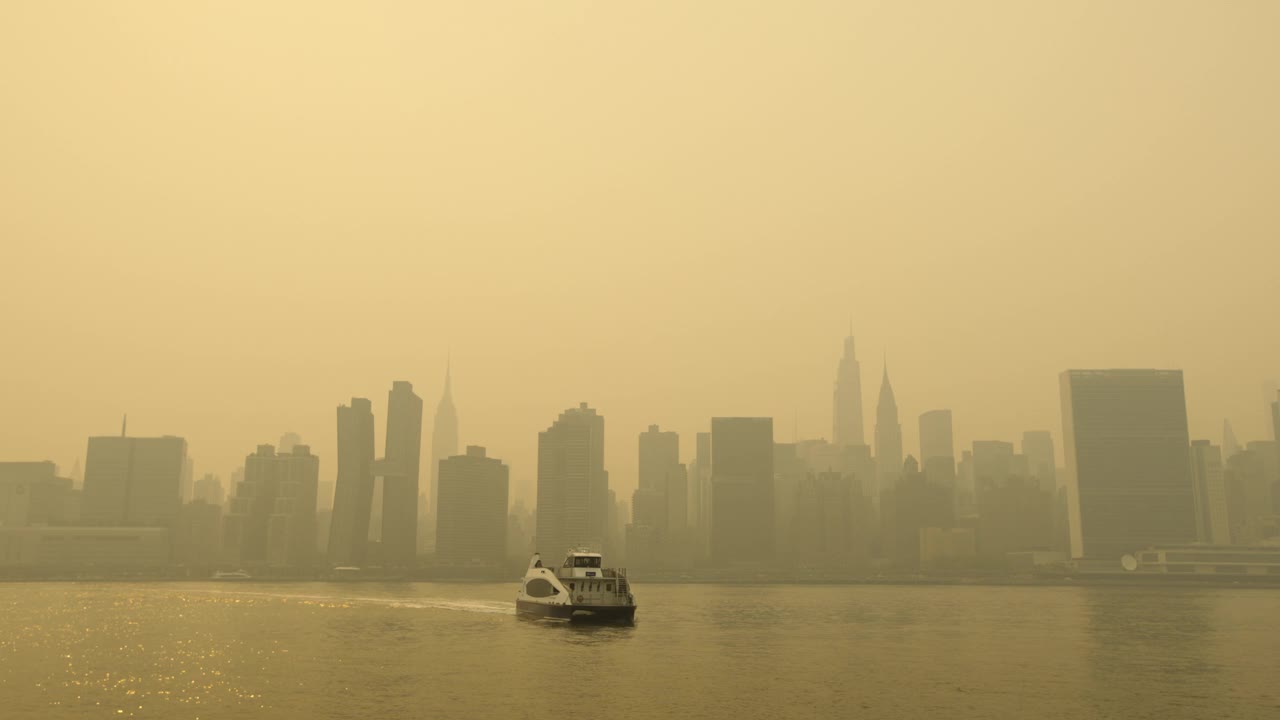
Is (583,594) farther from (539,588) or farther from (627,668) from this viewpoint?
(627,668)

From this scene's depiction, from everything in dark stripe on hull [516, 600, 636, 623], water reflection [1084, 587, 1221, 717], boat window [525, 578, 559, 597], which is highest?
boat window [525, 578, 559, 597]

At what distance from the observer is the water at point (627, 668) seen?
223 feet

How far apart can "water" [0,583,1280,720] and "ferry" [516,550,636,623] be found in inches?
109

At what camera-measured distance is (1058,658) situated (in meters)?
97.6

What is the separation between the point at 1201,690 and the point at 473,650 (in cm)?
6134

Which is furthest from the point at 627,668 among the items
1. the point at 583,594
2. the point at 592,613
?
the point at 592,613

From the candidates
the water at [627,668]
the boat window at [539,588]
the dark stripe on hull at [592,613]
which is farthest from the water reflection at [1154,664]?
the boat window at [539,588]

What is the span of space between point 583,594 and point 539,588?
38.9 feet

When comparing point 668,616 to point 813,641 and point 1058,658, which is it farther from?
point 1058,658

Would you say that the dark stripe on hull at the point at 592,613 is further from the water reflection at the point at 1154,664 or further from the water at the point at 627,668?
the water reflection at the point at 1154,664

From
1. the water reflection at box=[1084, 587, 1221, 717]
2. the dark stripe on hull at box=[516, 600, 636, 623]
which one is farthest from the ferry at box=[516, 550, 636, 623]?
the water reflection at box=[1084, 587, 1221, 717]

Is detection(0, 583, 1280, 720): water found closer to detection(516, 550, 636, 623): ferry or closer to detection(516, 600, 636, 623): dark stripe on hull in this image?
detection(516, 600, 636, 623): dark stripe on hull

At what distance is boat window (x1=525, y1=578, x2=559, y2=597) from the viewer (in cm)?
13238

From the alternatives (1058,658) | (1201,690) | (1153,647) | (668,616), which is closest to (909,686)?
(1201,690)
